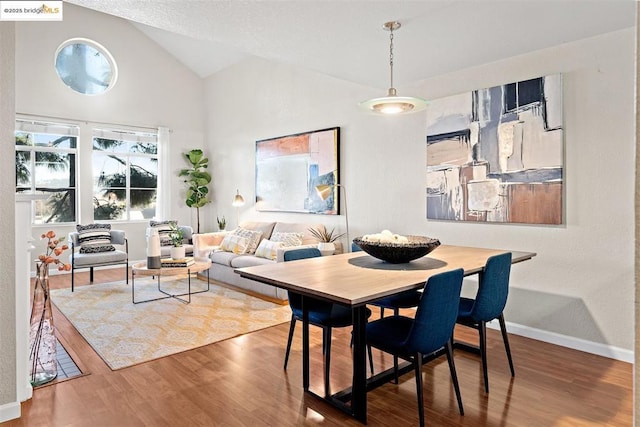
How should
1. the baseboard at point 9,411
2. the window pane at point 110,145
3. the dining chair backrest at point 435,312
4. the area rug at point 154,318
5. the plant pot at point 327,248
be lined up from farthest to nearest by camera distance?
1. the window pane at point 110,145
2. the plant pot at point 327,248
3. the area rug at point 154,318
4. the baseboard at point 9,411
5. the dining chair backrest at point 435,312

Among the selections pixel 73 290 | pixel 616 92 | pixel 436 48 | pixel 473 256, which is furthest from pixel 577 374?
pixel 73 290

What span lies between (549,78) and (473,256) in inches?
67.1

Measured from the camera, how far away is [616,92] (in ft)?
10.0

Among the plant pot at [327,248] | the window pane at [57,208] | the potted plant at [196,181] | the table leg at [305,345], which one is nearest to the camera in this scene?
the table leg at [305,345]

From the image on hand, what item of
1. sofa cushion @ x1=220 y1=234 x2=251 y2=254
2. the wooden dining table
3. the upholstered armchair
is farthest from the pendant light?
the upholstered armchair

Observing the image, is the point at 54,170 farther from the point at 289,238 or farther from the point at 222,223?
the point at 289,238

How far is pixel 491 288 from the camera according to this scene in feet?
8.42

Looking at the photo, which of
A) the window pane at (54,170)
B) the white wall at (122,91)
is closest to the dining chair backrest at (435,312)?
the white wall at (122,91)

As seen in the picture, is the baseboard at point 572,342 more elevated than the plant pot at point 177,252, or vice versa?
the plant pot at point 177,252

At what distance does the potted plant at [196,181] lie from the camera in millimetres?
7793

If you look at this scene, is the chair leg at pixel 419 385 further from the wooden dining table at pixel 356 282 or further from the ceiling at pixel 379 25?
the ceiling at pixel 379 25

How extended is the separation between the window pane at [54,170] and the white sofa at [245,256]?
2646 mm

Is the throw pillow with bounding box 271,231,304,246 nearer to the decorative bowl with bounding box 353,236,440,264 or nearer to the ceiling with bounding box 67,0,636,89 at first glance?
the ceiling with bounding box 67,0,636,89

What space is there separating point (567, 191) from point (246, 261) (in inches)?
143
